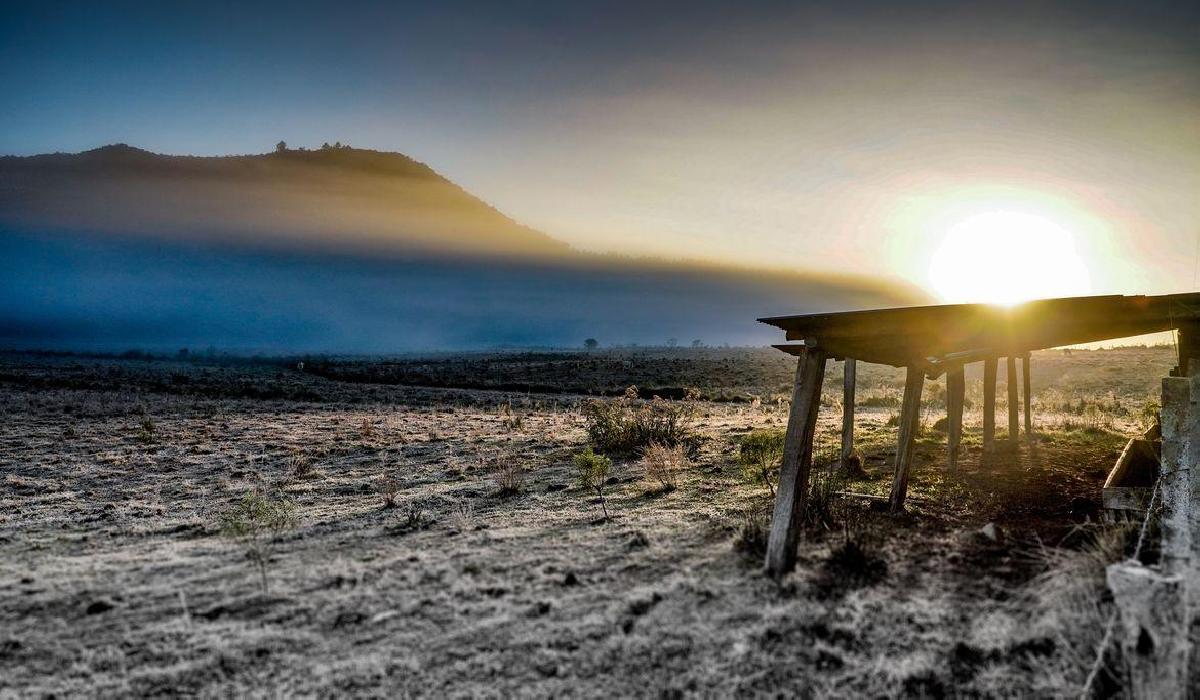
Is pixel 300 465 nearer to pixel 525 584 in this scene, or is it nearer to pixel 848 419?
pixel 525 584

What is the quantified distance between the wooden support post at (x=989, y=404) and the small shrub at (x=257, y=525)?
1370 centimetres

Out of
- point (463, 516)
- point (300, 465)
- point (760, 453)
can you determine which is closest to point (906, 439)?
point (760, 453)

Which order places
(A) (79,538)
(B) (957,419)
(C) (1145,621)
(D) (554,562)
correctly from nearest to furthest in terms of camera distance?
(C) (1145,621) < (D) (554,562) < (A) (79,538) < (B) (957,419)

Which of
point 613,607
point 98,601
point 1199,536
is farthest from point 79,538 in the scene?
point 1199,536

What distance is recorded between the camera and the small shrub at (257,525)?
827 cm

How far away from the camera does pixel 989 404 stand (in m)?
14.2

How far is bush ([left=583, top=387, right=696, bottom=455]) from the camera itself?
51.1 feet

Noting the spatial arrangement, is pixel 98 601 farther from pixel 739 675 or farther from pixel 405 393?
pixel 405 393

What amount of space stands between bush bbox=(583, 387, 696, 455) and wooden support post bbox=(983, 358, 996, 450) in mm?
6403

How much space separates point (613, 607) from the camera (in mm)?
6055

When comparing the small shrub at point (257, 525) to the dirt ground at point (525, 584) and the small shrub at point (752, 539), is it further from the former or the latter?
the small shrub at point (752, 539)

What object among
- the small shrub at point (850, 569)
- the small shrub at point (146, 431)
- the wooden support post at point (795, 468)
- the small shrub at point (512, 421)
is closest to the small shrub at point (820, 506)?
the small shrub at point (850, 569)

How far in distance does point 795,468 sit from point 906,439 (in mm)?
3185

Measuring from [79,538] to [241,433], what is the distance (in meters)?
11.9
